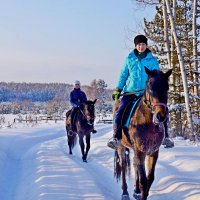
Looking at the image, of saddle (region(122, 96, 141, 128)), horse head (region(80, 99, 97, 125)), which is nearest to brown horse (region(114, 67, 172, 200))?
saddle (region(122, 96, 141, 128))

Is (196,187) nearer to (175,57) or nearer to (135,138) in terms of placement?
(135,138)

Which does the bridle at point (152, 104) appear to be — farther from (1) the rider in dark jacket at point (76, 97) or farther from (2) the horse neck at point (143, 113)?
(1) the rider in dark jacket at point (76, 97)

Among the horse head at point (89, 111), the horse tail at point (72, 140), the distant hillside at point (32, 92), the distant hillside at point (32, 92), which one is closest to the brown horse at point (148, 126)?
the horse head at point (89, 111)

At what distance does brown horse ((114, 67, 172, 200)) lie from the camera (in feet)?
16.8

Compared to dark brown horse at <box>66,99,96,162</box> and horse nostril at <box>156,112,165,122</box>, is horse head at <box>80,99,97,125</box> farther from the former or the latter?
horse nostril at <box>156,112,165,122</box>

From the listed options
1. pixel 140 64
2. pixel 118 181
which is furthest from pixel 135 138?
pixel 118 181

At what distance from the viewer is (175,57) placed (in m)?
21.8

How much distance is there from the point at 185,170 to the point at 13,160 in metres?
6.73

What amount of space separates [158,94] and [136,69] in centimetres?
163

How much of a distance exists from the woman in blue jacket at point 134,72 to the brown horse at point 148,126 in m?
0.38

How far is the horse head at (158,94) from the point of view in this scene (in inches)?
197

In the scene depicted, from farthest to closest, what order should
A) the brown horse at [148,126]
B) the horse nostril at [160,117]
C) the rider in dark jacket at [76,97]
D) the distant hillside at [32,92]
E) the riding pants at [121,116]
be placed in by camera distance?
1. the distant hillside at [32,92]
2. the rider in dark jacket at [76,97]
3. the riding pants at [121,116]
4. the brown horse at [148,126]
5. the horse nostril at [160,117]

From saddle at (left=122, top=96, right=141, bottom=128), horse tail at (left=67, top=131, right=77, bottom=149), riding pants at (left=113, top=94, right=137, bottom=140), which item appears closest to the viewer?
saddle at (left=122, top=96, right=141, bottom=128)

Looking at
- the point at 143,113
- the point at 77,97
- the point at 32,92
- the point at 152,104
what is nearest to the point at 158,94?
the point at 152,104
